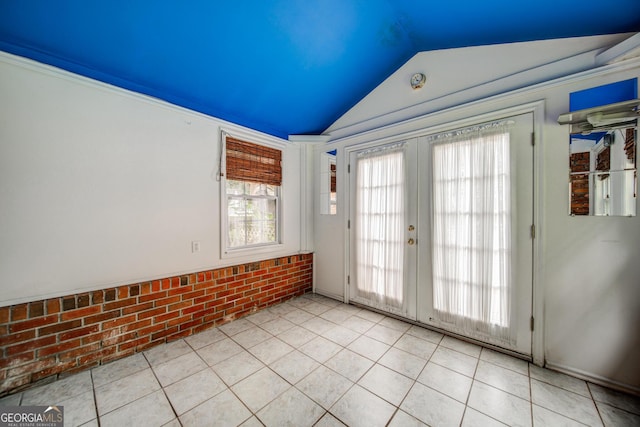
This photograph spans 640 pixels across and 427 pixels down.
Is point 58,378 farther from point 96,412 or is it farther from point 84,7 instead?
point 84,7

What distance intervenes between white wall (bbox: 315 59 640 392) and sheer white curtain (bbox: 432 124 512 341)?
255 millimetres

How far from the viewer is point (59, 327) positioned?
1.94m

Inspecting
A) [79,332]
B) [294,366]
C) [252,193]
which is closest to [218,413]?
[294,366]

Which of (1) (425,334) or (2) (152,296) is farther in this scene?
(1) (425,334)

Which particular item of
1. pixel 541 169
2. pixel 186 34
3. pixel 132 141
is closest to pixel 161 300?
pixel 132 141

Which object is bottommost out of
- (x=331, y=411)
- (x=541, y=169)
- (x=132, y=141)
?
(x=331, y=411)

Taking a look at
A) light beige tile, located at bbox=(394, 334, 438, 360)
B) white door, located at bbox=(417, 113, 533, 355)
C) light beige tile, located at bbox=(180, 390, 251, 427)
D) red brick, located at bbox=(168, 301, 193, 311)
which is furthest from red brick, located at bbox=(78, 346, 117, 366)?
white door, located at bbox=(417, 113, 533, 355)

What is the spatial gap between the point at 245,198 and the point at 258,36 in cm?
184

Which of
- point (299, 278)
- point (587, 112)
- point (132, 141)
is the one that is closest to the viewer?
point (587, 112)

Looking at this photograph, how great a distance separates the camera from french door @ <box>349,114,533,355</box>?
87.1 inches

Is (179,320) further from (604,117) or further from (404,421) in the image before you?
(604,117)

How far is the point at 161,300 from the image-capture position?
245cm

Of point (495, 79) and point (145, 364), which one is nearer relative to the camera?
point (145, 364)

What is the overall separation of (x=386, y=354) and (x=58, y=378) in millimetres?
2823
